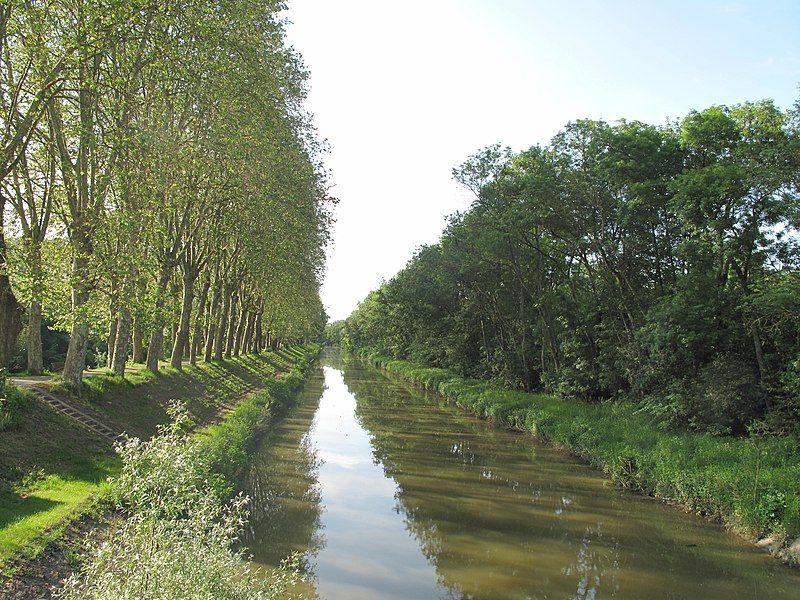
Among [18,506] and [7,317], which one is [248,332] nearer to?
[7,317]

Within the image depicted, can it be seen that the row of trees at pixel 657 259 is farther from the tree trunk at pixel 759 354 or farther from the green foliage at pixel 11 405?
the green foliage at pixel 11 405

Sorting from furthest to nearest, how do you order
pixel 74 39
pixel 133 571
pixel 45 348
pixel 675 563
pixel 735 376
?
pixel 45 348 < pixel 735 376 < pixel 675 563 < pixel 74 39 < pixel 133 571

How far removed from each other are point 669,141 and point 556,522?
16.7 meters

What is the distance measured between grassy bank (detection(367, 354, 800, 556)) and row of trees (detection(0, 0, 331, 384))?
15.0 meters

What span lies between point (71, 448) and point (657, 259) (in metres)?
23.4

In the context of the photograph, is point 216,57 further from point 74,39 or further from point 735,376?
point 735,376

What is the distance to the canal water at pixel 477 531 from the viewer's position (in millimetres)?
11828

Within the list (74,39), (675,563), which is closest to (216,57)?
(74,39)

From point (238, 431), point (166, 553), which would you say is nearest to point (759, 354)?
point (238, 431)

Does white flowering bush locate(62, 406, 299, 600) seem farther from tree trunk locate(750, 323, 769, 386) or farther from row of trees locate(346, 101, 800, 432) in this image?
tree trunk locate(750, 323, 769, 386)

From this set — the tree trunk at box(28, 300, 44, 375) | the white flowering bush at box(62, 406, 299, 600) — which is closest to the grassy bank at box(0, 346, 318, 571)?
the tree trunk at box(28, 300, 44, 375)

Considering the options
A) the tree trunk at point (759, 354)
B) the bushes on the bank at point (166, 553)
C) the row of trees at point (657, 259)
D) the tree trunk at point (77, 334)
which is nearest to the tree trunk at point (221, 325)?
the row of trees at point (657, 259)

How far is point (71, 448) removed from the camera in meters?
13.6

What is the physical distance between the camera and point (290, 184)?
2388cm
